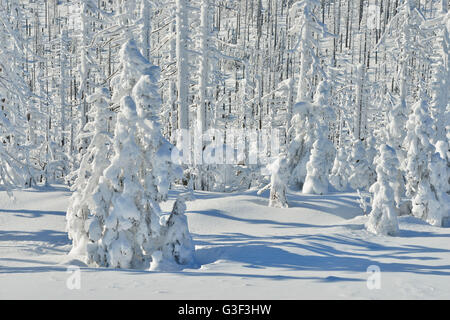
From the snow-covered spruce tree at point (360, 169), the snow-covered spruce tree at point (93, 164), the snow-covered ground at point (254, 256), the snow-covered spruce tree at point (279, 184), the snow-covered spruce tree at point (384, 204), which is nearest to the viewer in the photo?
the snow-covered ground at point (254, 256)

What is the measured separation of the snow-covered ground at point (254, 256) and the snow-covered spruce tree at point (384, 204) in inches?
14.2

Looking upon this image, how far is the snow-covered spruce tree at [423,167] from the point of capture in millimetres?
14672

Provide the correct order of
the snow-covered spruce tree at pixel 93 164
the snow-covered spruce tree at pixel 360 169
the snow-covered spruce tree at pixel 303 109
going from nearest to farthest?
1. the snow-covered spruce tree at pixel 93 164
2. the snow-covered spruce tree at pixel 303 109
3. the snow-covered spruce tree at pixel 360 169

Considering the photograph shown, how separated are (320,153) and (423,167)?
489cm

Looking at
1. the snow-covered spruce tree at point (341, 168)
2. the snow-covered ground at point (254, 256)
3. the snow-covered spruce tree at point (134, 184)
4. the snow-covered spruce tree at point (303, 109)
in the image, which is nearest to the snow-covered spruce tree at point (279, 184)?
the snow-covered ground at point (254, 256)

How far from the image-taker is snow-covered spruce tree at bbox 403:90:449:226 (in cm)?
1467

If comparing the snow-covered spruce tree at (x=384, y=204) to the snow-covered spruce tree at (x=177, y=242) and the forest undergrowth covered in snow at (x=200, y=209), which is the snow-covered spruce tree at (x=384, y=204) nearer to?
the forest undergrowth covered in snow at (x=200, y=209)

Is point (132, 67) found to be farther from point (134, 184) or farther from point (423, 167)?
point (423, 167)

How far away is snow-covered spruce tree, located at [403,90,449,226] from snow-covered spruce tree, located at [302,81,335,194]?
14.5 feet

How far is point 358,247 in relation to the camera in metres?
11.4

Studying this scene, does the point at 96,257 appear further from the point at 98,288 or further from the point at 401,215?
the point at 401,215

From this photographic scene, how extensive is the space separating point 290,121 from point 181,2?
7962mm

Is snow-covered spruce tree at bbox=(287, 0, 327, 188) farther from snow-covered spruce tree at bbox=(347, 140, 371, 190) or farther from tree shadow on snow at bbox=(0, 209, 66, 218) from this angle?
tree shadow on snow at bbox=(0, 209, 66, 218)
